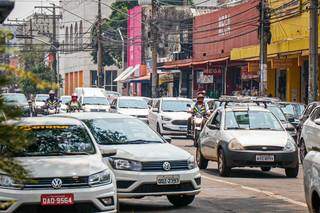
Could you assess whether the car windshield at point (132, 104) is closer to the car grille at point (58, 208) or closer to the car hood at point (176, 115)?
the car hood at point (176, 115)

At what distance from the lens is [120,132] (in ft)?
44.4

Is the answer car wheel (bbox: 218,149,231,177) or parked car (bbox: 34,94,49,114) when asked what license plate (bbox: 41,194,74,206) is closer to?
car wheel (bbox: 218,149,231,177)

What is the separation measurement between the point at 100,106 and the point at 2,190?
32.9 meters

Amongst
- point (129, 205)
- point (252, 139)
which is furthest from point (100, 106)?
point (129, 205)

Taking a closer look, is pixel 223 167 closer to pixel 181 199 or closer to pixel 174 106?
pixel 181 199

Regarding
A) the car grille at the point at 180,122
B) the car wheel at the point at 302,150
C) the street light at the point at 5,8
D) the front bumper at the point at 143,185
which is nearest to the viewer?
the street light at the point at 5,8

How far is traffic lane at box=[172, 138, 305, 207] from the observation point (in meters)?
15.0

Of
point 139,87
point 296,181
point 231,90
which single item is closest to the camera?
point 296,181

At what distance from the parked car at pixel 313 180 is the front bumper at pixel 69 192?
8.00 feet

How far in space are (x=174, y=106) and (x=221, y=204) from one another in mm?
21930

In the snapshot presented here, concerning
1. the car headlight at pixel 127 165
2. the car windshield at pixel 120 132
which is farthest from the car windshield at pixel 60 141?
the car windshield at pixel 120 132

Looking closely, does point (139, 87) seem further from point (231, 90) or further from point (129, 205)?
point (129, 205)

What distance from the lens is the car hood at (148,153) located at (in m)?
12.4

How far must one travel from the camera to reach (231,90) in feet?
188
